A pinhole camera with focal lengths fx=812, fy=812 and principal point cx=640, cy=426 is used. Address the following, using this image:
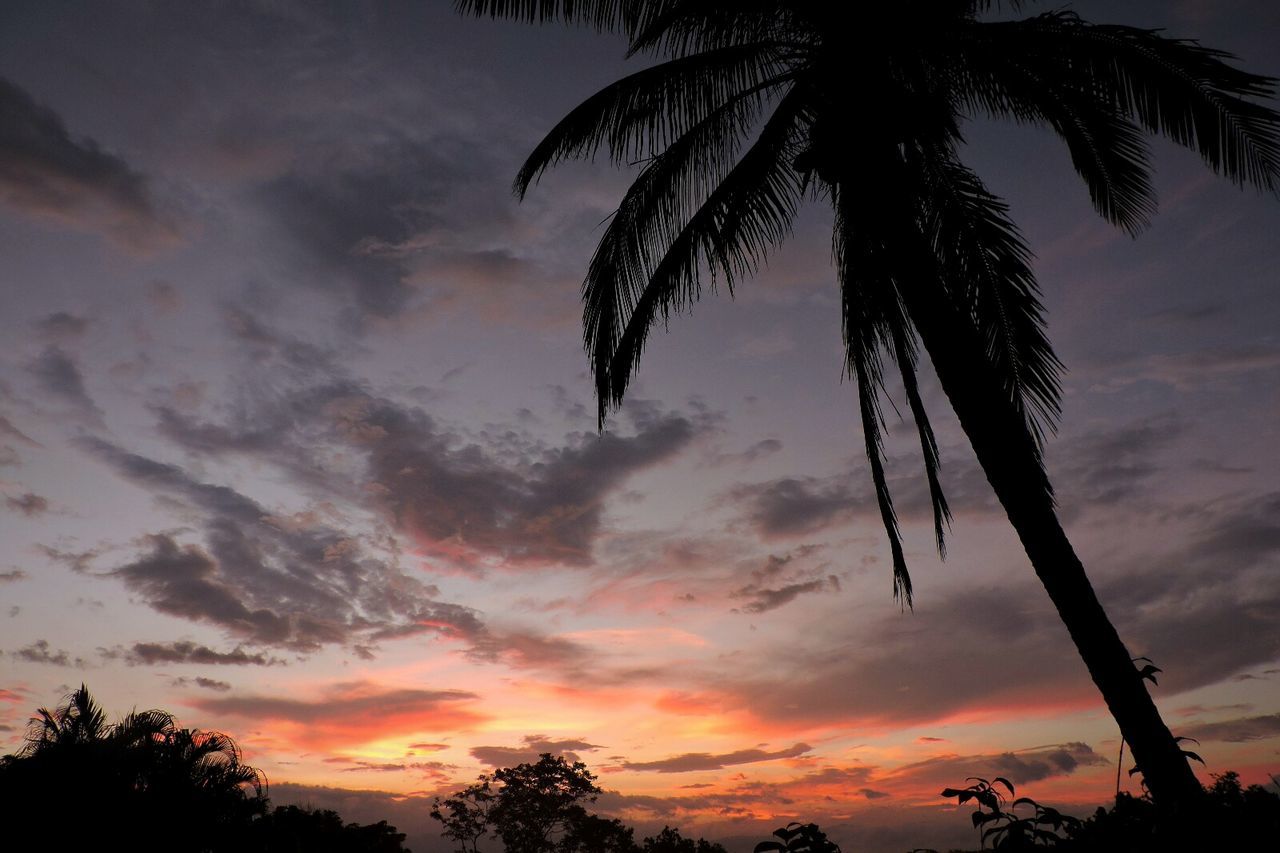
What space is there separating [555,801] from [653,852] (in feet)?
19.1

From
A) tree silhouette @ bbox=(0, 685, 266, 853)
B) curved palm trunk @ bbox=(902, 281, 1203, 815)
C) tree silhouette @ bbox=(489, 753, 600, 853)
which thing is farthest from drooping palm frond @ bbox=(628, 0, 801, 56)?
tree silhouette @ bbox=(489, 753, 600, 853)

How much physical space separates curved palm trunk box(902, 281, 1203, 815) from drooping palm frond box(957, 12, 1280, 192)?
2806 mm

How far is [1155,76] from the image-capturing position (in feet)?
23.0

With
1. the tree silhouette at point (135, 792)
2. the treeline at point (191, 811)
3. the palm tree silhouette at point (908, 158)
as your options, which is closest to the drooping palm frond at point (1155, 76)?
the palm tree silhouette at point (908, 158)

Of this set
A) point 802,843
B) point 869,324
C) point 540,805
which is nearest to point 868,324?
point 869,324

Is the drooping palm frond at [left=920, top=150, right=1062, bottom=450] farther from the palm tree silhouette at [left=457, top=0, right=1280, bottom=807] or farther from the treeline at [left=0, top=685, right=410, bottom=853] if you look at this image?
the treeline at [left=0, top=685, right=410, bottom=853]

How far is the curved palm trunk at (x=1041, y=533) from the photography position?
5184 mm

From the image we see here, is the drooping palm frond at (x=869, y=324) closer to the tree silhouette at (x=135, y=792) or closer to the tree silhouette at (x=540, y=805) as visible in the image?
the tree silhouette at (x=135, y=792)

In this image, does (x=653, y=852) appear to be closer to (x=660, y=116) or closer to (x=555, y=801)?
(x=555, y=801)

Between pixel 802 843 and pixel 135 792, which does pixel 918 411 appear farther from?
pixel 135 792

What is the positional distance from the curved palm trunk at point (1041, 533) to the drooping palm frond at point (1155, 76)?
9.20 ft

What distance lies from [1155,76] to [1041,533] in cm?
427

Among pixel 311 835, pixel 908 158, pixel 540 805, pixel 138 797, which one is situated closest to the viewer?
pixel 908 158

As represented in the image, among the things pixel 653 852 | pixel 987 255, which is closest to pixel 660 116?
pixel 987 255
